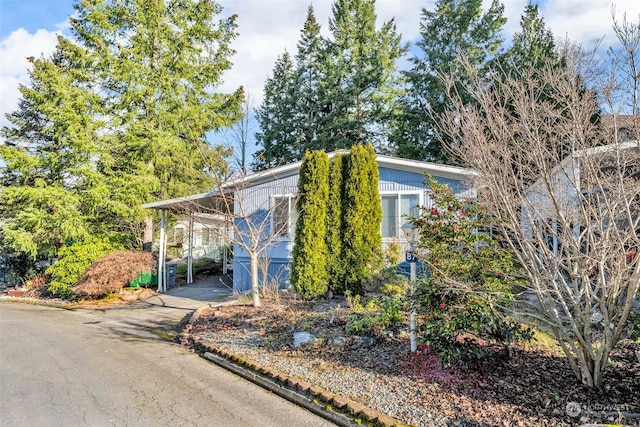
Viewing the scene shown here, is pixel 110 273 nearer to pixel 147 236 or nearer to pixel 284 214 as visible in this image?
pixel 147 236

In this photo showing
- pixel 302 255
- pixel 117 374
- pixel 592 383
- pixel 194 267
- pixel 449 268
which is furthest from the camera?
pixel 194 267

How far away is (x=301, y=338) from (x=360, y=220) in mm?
3672

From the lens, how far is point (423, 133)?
69.1ft

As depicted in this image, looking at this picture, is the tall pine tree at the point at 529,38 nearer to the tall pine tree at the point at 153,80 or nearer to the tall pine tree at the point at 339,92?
the tall pine tree at the point at 339,92

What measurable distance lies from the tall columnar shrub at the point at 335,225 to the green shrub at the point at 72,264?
8990 millimetres

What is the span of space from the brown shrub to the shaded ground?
7295 millimetres

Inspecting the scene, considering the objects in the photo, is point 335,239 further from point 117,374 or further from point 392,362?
point 117,374

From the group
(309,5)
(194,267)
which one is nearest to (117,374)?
(194,267)

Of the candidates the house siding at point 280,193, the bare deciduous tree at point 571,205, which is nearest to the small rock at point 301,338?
the bare deciduous tree at point 571,205

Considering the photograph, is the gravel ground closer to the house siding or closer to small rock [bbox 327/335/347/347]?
small rock [bbox 327/335/347/347]

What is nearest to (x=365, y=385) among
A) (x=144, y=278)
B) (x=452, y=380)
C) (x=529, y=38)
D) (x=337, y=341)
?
(x=452, y=380)

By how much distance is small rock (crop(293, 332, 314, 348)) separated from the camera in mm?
5652

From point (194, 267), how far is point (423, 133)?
14.5 m

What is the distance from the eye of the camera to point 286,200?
10.9 metres
